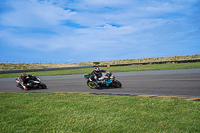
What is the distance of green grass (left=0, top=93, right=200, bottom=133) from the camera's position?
12.9ft

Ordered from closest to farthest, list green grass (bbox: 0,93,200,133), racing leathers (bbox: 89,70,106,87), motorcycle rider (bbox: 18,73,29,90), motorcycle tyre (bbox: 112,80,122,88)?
green grass (bbox: 0,93,200,133) → motorcycle tyre (bbox: 112,80,122,88) → racing leathers (bbox: 89,70,106,87) → motorcycle rider (bbox: 18,73,29,90)

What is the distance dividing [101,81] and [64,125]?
6.43 meters

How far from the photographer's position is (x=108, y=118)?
454 centimetres

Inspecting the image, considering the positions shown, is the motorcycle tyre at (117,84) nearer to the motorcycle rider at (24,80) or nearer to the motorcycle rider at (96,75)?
the motorcycle rider at (96,75)

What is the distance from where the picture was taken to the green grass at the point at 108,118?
3.93m

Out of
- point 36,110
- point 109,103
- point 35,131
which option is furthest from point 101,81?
point 35,131

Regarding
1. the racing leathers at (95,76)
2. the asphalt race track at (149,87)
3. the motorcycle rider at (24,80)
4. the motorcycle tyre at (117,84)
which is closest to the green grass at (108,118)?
the asphalt race track at (149,87)

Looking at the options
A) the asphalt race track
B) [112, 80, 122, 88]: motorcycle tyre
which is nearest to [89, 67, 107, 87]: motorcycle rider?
the asphalt race track

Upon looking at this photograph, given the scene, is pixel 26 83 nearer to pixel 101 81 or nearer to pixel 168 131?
pixel 101 81

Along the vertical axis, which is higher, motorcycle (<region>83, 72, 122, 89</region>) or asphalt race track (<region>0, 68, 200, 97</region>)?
motorcycle (<region>83, 72, 122, 89</region>)

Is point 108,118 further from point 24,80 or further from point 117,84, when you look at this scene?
point 24,80

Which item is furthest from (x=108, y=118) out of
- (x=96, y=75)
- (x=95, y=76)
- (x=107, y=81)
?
(x=96, y=75)

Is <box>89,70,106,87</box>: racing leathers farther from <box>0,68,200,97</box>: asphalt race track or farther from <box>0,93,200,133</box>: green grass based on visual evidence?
<box>0,93,200,133</box>: green grass

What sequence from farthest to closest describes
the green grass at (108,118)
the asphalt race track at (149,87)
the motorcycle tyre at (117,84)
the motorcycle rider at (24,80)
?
1. the motorcycle rider at (24,80)
2. the motorcycle tyre at (117,84)
3. the asphalt race track at (149,87)
4. the green grass at (108,118)
